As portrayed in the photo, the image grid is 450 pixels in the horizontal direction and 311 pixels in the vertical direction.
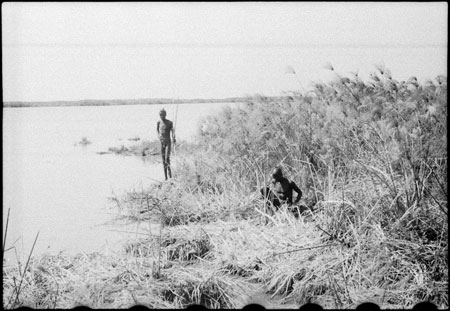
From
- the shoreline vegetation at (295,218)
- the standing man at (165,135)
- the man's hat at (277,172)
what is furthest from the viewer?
the man's hat at (277,172)

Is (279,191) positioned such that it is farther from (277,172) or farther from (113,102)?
(113,102)

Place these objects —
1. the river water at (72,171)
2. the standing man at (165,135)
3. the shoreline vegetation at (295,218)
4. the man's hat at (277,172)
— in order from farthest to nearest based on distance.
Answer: the man's hat at (277,172) < the standing man at (165,135) < the river water at (72,171) < the shoreline vegetation at (295,218)

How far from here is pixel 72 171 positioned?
356cm

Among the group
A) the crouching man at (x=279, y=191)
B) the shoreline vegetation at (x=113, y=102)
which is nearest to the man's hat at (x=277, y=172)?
the crouching man at (x=279, y=191)

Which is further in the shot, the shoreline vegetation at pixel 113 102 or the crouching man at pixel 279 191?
the crouching man at pixel 279 191

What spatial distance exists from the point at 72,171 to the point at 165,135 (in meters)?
0.65

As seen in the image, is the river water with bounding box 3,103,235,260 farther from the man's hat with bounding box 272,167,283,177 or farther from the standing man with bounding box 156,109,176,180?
the man's hat with bounding box 272,167,283,177

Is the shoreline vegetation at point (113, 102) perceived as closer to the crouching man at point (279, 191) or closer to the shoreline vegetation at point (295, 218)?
the shoreline vegetation at point (295, 218)

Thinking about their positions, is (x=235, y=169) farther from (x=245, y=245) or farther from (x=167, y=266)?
(x=167, y=266)

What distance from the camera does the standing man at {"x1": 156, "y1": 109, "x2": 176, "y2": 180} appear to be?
3623 millimetres

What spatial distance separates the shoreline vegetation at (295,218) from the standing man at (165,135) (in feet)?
0.23

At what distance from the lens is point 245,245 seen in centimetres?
348

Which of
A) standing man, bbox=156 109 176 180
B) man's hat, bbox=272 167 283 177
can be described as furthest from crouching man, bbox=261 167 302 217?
standing man, bbox=156 109 176 180

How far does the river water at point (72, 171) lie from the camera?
338 cm
